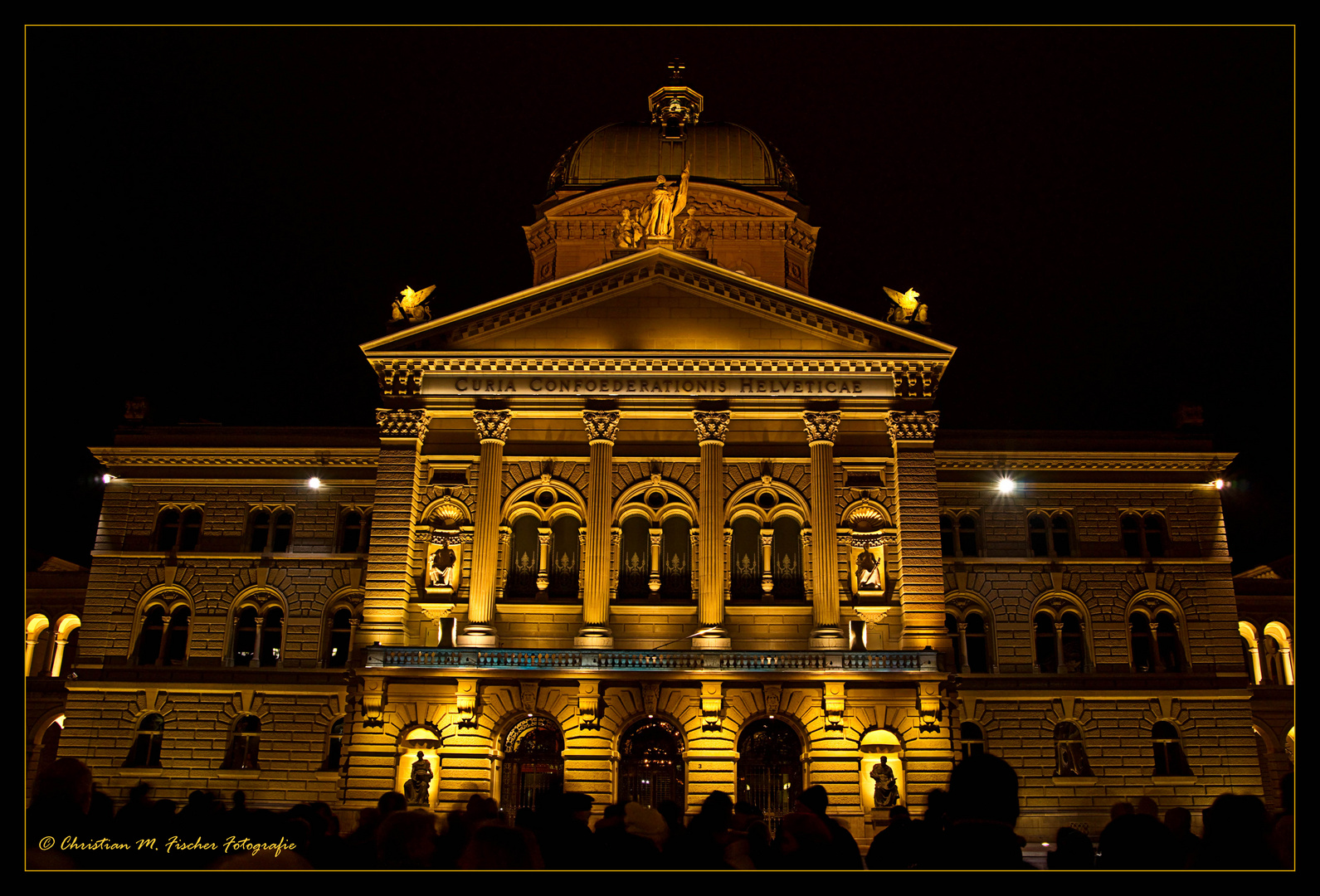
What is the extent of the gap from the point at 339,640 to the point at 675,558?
44.5ft

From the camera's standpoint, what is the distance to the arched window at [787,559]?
115ft

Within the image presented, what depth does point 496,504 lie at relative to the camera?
3481cm

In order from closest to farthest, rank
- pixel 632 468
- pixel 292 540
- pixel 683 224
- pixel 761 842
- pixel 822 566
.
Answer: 1. pixel 761 842
2. pixel 822 566
3. pixel 632 468
4. pixel 683 224
5. pixel 292 540

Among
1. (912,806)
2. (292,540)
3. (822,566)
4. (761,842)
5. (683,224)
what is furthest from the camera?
(292,540)

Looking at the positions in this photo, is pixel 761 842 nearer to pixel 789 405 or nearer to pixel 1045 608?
pixel 789 405

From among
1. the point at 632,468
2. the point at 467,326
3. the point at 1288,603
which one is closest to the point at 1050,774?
the point at 1288,603

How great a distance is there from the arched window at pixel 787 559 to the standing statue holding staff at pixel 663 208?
407 inches

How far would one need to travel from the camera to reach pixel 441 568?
3438 centimetres

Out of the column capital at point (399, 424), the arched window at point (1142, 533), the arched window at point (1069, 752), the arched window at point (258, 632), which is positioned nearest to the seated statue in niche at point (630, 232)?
the column capital at point (399, 424)

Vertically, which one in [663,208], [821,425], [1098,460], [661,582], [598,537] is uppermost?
[663,208]

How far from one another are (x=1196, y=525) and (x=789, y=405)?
55.0 feet

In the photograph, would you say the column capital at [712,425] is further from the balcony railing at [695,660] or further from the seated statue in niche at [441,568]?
the seated statue in niche at [441,568]

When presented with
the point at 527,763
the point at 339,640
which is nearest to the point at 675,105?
the point at 339,640

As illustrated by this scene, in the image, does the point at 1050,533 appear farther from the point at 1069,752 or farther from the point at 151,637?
the point at 151,637
